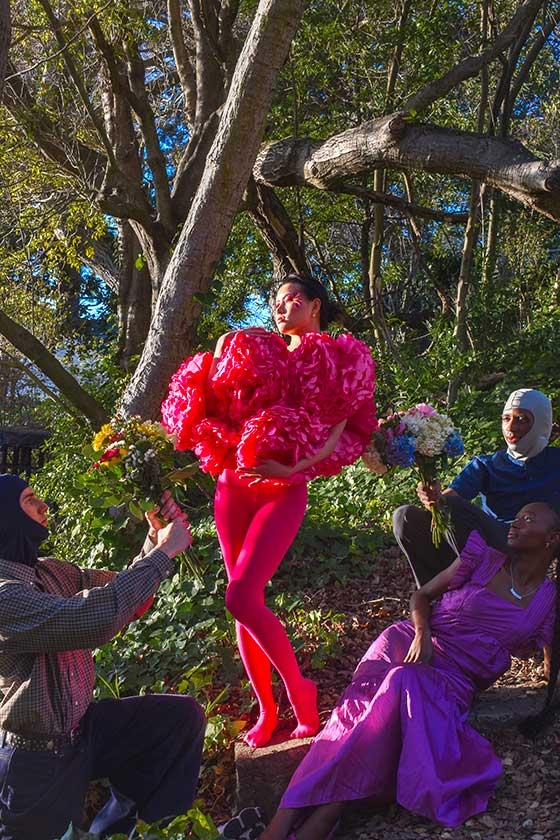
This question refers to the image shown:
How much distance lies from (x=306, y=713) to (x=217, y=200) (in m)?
3.25

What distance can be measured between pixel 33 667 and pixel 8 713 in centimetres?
14

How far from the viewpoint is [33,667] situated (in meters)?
2.47

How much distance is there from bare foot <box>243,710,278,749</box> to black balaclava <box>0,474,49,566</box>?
128cm

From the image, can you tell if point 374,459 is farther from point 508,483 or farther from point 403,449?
point 508,483

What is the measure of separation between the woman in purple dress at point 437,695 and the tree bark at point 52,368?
155 inches

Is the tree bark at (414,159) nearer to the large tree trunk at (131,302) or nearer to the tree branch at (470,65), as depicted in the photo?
the tree branch at (470,65)

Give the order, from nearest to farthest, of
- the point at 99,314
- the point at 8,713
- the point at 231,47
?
the point at 8,713, the point at 231,47, the point at 99,314

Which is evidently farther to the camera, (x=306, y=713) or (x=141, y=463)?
(x=306, y=713)

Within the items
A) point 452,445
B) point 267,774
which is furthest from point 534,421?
point 267,774

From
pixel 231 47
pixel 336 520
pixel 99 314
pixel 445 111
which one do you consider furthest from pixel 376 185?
pixel 99 314

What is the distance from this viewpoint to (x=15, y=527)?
A: 2508 mm

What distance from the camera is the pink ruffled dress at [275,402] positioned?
3.15 metres

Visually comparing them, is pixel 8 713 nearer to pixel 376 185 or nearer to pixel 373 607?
pixel 373 607

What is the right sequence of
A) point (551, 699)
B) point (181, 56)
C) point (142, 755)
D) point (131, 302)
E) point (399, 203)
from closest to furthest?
point (142, 755), point (551, 699), point (181, 56), point (399, 203), point (131, 302)
